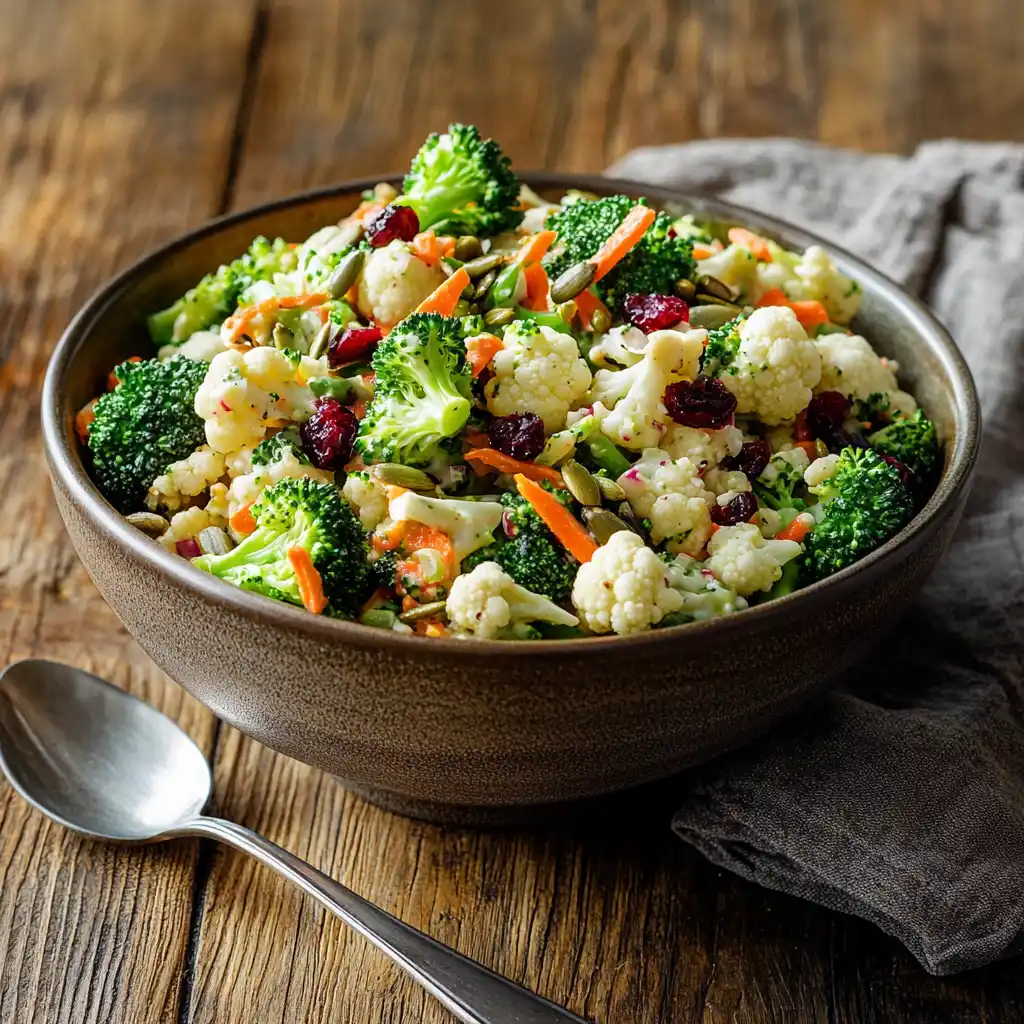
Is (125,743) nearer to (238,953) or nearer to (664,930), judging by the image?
(238,953)

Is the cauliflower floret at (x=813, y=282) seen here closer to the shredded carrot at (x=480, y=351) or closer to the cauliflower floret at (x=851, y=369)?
the cauliflower floret at (x=851, y=369)

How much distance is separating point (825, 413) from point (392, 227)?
118 centimetres

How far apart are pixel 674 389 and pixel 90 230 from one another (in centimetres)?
335

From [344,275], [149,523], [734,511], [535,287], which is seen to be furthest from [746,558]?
[149,523]

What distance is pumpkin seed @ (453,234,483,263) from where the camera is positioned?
3461 mm

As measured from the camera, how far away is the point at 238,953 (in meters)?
3.12

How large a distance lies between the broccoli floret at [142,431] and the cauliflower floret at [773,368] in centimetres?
129

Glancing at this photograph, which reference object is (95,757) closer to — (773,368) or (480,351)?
(480,351)

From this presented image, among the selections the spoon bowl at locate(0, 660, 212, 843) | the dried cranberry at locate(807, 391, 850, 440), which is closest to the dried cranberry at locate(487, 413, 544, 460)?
the dried cranberry at locate(807, 391, 850, 440)

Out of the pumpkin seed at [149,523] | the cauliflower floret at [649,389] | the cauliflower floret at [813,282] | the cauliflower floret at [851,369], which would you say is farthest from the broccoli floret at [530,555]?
the cauliflower floret at [813,282]

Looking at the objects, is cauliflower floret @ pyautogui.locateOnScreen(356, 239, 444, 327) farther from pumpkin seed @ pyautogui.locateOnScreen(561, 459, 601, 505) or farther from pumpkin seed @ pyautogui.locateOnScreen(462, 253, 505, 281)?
pumpkin seed @ pyautogui.locateOnScreen(561, 459, 601, 505)

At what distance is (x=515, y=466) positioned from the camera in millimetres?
3027

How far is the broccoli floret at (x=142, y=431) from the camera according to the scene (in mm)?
3215

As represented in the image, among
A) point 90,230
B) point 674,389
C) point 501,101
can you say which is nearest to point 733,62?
point 501,101
